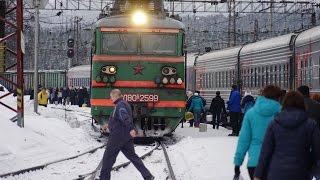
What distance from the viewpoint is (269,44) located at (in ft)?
68.6

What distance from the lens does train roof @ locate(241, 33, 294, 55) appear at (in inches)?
759

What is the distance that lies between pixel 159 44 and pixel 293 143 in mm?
10725

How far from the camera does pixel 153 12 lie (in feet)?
55.9

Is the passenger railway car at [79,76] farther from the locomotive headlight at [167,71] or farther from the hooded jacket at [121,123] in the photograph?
Answer: the hooded jacket at [121,123]

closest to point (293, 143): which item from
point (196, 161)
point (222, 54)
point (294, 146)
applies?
point (294, 146)

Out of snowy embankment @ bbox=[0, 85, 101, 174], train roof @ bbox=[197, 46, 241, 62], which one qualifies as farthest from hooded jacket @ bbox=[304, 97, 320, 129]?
train roof @ bbox=[197, 46, 241, 62]

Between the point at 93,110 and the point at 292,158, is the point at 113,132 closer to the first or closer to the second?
the point at 292,158

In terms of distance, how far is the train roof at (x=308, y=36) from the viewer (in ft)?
52.5

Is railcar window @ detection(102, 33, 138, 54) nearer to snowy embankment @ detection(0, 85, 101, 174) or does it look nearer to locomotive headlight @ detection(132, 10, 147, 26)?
locomotive headlight @ detection(132, 10, 147, 26)

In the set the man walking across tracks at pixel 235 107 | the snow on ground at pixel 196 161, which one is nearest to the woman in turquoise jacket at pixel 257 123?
the snow on ground at pixel 196 161

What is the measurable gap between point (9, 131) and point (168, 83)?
4.27 m

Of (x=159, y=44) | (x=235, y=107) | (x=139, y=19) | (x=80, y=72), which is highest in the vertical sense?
(x=139, y=19)

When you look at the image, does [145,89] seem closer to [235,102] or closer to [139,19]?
[139,19]

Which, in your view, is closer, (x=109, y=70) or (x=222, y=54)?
(x=109, y=70)
